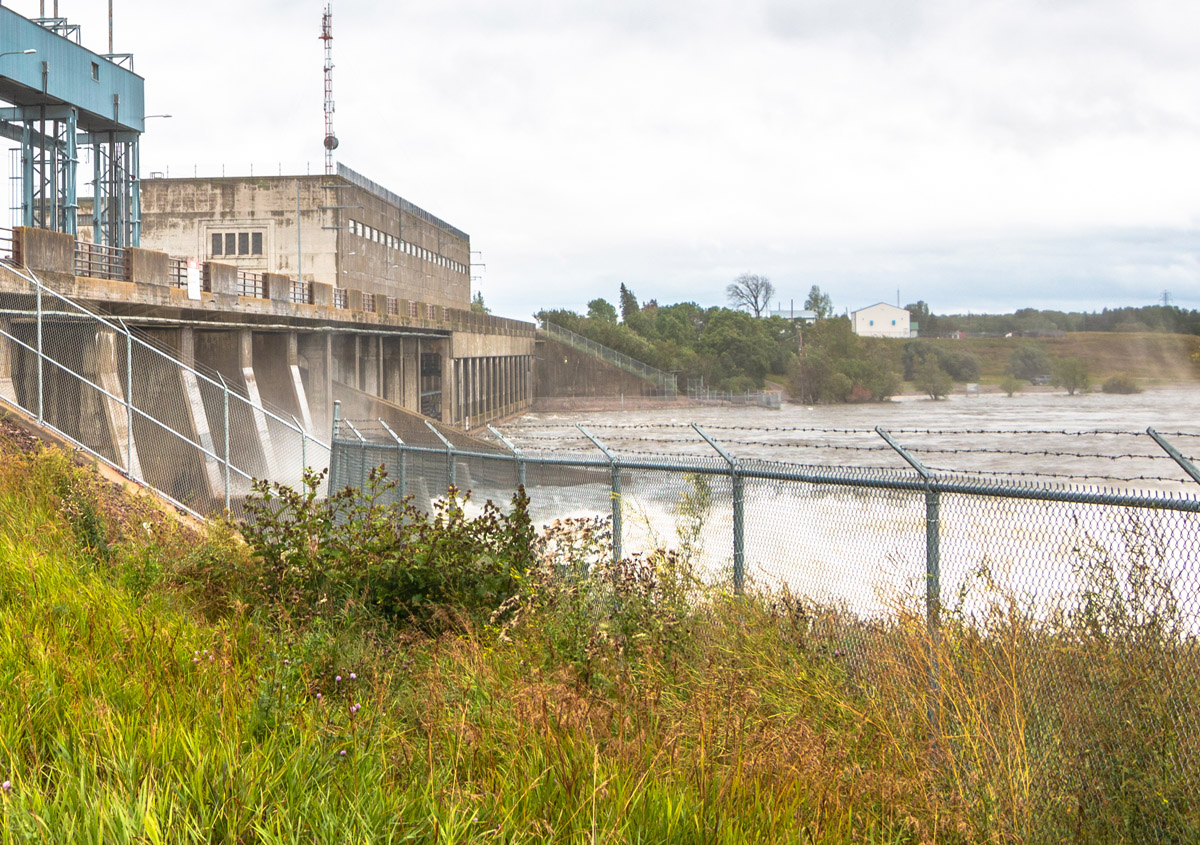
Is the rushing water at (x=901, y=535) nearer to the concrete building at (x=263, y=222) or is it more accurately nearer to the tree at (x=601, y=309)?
the concrete building at (x=263, y=222)

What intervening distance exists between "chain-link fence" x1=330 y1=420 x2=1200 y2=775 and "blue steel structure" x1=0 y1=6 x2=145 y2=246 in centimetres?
2587

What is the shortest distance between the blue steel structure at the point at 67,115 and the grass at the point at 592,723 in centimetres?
2625

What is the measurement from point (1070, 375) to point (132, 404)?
10752 cm

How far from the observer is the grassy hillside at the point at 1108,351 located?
116500mm

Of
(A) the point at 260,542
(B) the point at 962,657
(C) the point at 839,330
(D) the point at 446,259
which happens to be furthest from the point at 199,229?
(C) the point at 839,330

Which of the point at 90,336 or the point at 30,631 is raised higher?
the point at 90,336

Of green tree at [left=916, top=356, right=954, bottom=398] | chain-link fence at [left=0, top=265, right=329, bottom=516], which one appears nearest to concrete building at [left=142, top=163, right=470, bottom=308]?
chain-link fence at [left=0, top=265, right=329, bottom=516]

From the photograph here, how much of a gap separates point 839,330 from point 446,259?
50283 millimetres

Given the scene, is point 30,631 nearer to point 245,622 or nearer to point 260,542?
point 245,622

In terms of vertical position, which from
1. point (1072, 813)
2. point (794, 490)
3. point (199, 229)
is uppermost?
point (199, 229)

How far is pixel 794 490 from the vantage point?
8.45 m

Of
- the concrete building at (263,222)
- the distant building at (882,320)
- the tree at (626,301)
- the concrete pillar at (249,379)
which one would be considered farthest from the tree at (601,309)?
the concrete pillar at (249,379)

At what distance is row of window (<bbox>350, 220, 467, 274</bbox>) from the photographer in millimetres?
56938

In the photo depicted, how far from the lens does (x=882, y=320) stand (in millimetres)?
170375
